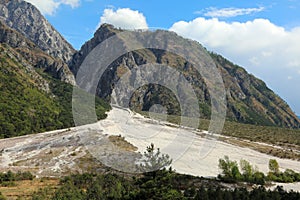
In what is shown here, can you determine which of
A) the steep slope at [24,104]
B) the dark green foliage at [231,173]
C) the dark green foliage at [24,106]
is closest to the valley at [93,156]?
the dark green foliage at [231,173]

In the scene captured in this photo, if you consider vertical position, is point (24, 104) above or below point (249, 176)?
above

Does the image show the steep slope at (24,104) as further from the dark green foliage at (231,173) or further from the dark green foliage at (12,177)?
the dark green foliage at (231,173)

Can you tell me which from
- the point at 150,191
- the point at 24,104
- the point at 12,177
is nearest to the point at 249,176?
the point at 150,191

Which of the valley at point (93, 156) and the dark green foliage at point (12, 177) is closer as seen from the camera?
the dark green foliage at point (12, 177)

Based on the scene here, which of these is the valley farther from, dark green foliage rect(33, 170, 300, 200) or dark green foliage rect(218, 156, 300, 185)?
A: dark green foliage rect(33, 170, 300, 200)

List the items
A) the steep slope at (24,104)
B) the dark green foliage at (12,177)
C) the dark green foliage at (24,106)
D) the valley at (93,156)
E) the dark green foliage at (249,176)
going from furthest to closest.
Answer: the steep slope at (24,104) < the dark green foliage at (24,106) < the valley at (93,156) < the dark green foliage at (249,176) < the dark green foliage at (12,177)

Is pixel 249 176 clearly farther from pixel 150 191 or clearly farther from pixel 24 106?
pixel 24 106

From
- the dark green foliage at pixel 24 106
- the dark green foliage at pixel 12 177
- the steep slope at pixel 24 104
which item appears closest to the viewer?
the dark green foliage at pixel 12 177

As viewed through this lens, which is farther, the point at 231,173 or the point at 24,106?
the point at 24,106

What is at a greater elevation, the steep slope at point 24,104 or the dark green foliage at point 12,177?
the steep slope at point 24,104

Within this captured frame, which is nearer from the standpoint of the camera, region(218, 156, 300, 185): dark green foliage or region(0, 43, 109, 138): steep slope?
region(218, 156, 300, 185): dark green foliage

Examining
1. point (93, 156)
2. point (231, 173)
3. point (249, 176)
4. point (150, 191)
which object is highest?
point (150, 191)

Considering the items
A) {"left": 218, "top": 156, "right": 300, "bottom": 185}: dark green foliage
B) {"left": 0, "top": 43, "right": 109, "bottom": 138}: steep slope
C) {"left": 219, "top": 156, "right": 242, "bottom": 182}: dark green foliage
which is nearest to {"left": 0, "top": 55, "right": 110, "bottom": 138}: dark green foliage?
{"left": 0, "top": 43, "right": 109, "bottom": 138}: steep slope

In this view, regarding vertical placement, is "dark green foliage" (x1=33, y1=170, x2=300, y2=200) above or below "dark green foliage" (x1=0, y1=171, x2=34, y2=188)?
above
